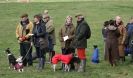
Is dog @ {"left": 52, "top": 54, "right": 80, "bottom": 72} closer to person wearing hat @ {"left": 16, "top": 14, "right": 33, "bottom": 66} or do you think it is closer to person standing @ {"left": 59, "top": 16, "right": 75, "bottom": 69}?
person standing @ {"left": 59, "top": 16, "right": 75, "bottom": 69}

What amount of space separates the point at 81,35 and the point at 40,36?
1.44m

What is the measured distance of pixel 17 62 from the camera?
1559cm

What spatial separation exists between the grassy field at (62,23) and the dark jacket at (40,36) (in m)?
0.97

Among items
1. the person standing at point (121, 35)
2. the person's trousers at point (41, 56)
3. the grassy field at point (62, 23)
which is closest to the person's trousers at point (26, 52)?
the grassy field at point (62, 23)

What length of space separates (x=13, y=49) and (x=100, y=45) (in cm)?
452

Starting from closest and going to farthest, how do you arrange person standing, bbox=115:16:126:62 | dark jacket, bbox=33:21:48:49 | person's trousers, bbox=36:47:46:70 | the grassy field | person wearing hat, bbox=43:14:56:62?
the grassy field, dark jacket, bbox=33:21:48:49, person's trousers, bbox=36:47:46:70, person wearing hat, bbox=43:14:56:62, person standing, bbox=115:16:126:62

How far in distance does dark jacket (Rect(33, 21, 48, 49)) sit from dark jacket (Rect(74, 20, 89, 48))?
3.55 feet

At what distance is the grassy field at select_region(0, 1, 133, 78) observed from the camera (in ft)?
49.9

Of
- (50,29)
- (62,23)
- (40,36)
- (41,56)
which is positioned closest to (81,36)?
(40,36)

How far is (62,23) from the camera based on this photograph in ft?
110

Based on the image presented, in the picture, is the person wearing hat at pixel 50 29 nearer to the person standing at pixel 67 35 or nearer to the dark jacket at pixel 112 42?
the person standing at pixel 67 35

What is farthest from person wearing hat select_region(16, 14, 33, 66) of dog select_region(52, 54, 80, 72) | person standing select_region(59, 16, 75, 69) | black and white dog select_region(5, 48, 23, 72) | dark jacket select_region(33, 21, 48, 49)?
dog select_region(52, 54, 80, 72)

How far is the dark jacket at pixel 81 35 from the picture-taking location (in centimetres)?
1525

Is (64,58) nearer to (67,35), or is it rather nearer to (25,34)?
(67,35)
